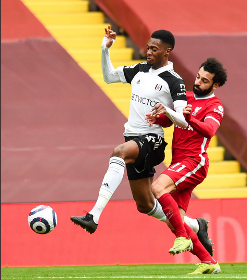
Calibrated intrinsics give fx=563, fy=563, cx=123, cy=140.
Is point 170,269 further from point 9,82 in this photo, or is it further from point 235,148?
point 9,82

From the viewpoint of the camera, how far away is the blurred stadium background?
7.95m

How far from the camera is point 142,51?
11766 millimetres

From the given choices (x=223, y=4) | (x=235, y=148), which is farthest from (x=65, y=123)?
(x=223, y=4)

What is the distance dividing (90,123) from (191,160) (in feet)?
18.6

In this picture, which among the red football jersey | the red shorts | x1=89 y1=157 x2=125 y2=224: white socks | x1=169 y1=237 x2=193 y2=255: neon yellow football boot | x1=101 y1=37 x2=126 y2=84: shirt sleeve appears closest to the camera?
x1=169 y1=237 x2=193 y2=255: neon yellow football boot

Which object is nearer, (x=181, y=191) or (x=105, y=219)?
(x=181, y=191)

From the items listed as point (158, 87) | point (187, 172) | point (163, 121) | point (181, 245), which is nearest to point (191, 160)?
point (187, 172)

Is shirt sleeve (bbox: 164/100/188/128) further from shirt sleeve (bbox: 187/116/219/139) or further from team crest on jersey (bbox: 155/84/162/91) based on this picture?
team crest on jersey (bbox: 155/84/162/91)

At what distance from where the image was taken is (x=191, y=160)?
5402 millimetres

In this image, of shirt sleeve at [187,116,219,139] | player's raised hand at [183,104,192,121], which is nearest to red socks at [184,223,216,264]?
shirt sleeve at [187,116,219,139]

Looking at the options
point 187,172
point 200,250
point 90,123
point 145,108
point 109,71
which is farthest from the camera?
point 90,123

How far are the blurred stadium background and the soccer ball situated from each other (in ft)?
7.75

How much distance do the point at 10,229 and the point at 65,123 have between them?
3.35 meters

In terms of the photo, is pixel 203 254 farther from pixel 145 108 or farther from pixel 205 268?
pixel 145 108
